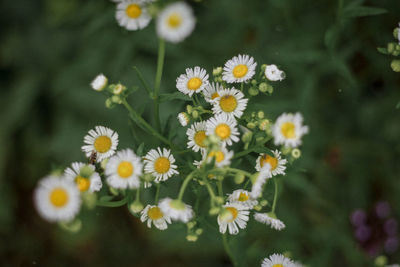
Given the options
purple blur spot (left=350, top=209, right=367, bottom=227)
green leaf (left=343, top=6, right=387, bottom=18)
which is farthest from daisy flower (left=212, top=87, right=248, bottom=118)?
purple blur spot (left=350, top=209, right=367, bottom=227)

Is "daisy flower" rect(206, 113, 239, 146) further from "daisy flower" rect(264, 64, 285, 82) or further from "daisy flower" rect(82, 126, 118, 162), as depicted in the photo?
"daisy flower" rect(82, 126, 118, 162)

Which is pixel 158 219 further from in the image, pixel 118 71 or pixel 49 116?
pixel 49 116

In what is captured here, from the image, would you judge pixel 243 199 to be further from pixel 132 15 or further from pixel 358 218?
pixel 358 218

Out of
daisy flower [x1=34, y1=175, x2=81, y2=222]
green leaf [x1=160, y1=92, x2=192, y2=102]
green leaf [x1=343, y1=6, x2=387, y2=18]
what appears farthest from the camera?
green leaf [x1=343, y1=6, x2=387, y2=18]

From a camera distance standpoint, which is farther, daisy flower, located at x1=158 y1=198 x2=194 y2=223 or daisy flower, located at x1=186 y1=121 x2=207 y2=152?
daisy flower, located at x1=186 y1=121 x2=207 y2=152

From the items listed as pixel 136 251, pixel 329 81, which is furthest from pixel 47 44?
pixel 329 81

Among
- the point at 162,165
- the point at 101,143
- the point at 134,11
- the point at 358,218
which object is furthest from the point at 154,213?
the point at 358,218
